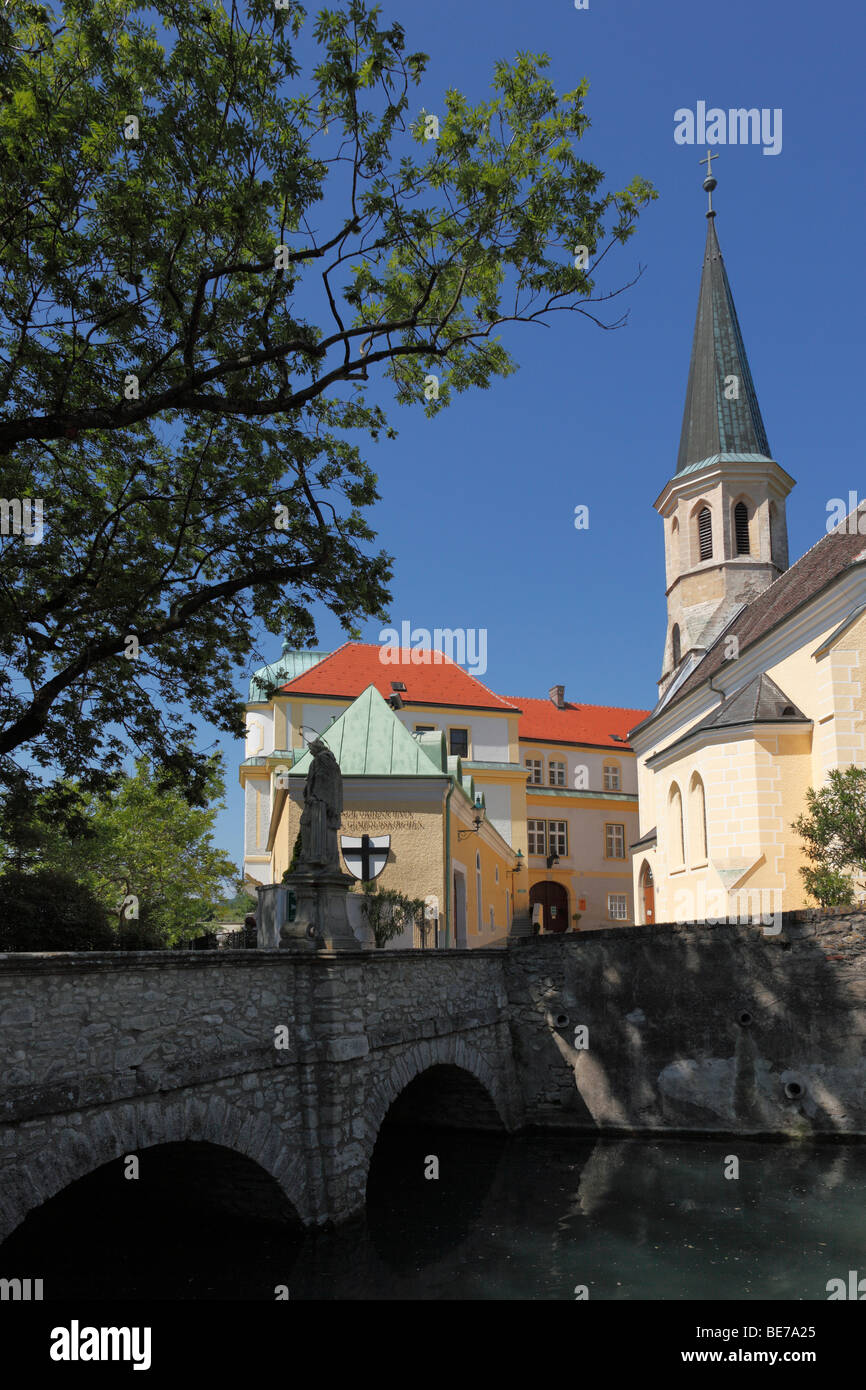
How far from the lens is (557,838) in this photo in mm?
44031

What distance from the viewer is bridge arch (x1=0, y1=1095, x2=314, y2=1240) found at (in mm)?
7305

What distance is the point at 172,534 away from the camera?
13.6 metres

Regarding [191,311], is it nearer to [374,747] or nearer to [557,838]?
[374,747]

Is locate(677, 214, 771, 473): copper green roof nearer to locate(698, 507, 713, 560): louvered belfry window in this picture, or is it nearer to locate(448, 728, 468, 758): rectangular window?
locate(698, 507, 713, 560): louvered belfry window

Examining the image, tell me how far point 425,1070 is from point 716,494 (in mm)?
28296

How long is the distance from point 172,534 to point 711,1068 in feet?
43.6

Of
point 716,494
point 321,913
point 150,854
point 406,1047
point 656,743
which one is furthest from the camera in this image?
point 716,494

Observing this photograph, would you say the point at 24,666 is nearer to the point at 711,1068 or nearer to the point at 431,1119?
the point at 431,1119

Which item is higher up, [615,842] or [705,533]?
[705,533]

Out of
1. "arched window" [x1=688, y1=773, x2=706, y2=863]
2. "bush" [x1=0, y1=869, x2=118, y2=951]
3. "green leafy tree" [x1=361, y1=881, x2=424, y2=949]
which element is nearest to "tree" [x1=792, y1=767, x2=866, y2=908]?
"arched window" [x1=688, y1=773, x2=706, y2=863]

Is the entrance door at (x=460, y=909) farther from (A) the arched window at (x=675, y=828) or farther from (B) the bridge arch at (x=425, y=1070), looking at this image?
(A) the arched window at (x=675, y=828)

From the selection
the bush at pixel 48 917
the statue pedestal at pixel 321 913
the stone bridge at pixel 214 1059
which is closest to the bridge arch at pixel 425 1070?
the stone bridge at pixel 214 1059

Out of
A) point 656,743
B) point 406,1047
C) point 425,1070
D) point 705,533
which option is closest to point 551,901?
point 656,743

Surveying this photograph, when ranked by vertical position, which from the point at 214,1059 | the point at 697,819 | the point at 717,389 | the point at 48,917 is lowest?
the point at 214,1059
